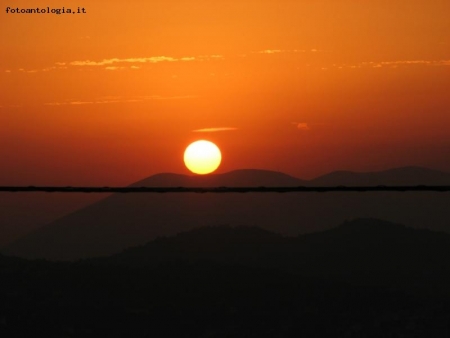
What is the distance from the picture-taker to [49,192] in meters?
5.74

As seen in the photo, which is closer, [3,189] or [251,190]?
[251,190]

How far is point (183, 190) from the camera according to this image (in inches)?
226

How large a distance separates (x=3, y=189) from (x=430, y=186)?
3.08 m

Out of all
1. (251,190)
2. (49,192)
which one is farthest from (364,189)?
(49,192)

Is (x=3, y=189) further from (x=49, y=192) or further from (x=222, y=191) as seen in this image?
(x=222, y=191)

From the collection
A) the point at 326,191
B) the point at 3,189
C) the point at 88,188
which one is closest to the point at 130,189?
the point at 88,188

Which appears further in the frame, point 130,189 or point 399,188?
point 130,189

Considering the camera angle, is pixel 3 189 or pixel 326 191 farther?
pixel 3 189

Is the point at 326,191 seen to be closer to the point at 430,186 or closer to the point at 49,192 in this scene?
the point at 430,186

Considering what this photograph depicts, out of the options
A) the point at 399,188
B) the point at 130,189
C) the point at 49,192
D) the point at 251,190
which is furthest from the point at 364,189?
the point at 49,192

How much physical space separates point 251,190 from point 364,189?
30.2 inches

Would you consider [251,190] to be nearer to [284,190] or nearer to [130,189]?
[284,190]

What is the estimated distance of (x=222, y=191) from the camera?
5.73 metres

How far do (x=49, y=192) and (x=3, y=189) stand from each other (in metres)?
0.47
